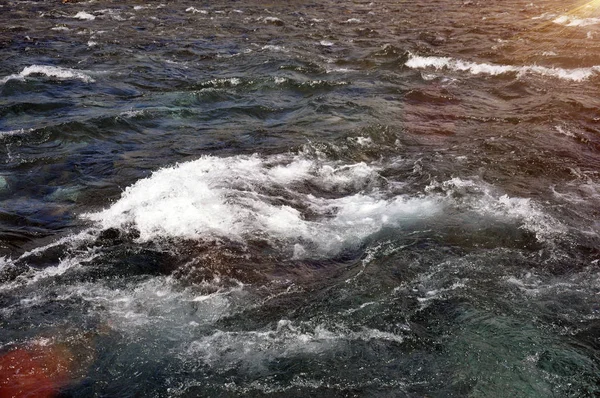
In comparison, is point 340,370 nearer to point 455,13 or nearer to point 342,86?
point 342,86

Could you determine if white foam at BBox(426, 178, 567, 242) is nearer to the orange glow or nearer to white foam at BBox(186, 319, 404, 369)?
white foam at BBox(186, 319, 404, 369)

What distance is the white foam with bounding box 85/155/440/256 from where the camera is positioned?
284 inches

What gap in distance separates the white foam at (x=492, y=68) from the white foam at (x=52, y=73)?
10232 millimetres

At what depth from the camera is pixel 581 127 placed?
36.4 ft

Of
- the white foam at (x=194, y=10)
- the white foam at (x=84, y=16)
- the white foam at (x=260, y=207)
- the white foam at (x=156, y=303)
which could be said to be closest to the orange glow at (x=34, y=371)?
the white foam at (x=156, y=303)

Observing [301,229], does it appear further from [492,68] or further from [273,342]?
[492,68]

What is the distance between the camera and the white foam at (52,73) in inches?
577

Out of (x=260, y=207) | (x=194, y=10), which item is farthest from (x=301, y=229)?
(x=194, y=10)

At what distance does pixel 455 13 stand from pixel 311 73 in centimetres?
1470

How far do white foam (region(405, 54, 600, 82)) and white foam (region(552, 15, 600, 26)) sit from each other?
26.7ft

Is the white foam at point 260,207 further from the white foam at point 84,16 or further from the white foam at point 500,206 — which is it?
the white foam at point 84,16

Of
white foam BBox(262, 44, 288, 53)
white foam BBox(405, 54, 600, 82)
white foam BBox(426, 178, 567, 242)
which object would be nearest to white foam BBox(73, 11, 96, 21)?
white foam BBox(262, 44, 288, 53)

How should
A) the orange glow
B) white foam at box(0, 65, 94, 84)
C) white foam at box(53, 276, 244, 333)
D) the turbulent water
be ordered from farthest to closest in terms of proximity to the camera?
white foam at box(0, 65, 94, 84)
white foam at box(53, 276, 244, 333)
the turbulent water
the orange glow

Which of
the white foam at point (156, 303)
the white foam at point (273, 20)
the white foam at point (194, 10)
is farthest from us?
the white foam at point (194, 10)
